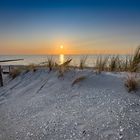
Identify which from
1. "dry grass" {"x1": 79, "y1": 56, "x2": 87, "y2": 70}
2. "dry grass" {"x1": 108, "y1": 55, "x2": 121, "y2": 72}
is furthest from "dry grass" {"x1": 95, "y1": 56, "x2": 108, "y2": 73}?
"dry grass" {"x1": 79, "y1": 56, "x2": 87, "y2": 70}

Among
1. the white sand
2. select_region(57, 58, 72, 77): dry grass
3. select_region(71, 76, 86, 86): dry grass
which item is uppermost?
select_region(57, 58, 72, 77): dry grass

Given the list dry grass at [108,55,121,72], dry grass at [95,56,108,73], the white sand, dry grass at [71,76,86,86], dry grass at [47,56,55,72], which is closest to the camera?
the white sand

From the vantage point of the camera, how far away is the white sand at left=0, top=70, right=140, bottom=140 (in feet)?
10.7

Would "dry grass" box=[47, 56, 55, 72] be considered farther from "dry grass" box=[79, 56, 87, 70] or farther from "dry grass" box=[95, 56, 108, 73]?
"dry grass" box=[95, 56, 108, 73]

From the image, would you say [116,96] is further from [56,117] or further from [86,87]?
[56,117]

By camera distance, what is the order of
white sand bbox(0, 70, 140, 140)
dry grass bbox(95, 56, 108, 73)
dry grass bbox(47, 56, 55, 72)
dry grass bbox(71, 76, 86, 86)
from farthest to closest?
dry grass bbox(47, 56, 55, 72)
dry grass bbox(95, 56, 108, 73)
dry grass bbox(71, 76, 86, 86)
white sand bbox(0, 70, 140, 140)

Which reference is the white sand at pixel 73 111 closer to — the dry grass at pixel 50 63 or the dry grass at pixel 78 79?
the dry grass at pixel 78 79

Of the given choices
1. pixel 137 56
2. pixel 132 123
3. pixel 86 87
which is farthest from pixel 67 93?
pixel 137 56

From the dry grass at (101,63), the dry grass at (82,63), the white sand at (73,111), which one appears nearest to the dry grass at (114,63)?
the dry grass at (101,63)

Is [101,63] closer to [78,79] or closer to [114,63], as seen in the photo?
[114,63]

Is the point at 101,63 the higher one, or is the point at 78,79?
the point at 101,63

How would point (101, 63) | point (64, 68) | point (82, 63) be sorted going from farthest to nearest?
point (82, 63)
point (101, 63)
point (64, 68)

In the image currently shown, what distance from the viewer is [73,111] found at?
391cm

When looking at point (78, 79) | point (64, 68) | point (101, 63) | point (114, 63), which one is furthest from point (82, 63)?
point (78, 79)
